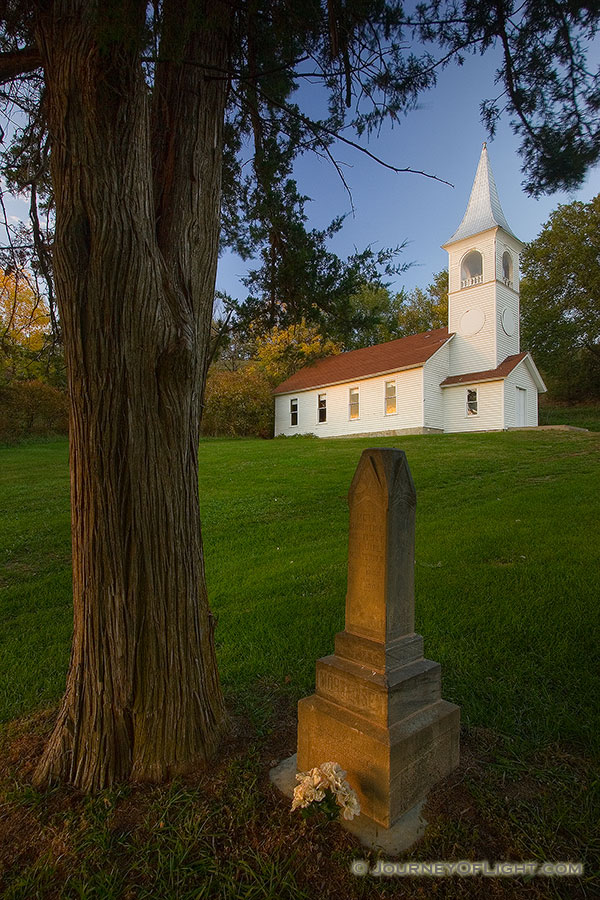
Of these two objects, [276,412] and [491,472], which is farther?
[276,412]

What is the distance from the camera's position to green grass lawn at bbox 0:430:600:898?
195 centimetres

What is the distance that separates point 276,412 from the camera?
92.6 ft

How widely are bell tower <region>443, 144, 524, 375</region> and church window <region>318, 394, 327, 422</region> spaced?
22.0 feet

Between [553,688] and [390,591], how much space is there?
1.56m

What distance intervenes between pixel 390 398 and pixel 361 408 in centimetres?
176

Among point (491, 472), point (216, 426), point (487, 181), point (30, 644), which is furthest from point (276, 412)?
point (30, 644)

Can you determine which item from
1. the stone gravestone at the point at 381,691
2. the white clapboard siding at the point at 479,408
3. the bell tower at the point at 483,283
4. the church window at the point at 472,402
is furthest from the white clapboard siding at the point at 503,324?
the stone gravestone at the point at 381,691

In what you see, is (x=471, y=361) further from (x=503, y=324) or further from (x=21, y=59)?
(x=21, y=59)

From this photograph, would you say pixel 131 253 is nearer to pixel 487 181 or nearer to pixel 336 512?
pixel 336 512

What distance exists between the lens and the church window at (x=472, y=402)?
20.4m

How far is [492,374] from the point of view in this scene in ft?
64.0

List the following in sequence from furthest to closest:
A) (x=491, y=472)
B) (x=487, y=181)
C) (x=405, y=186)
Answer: (x=487, y=181) < (x=491, y=472) < (x=405, y=186)

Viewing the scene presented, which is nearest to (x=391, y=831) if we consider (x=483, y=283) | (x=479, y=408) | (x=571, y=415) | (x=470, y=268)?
(x=479, y=408)

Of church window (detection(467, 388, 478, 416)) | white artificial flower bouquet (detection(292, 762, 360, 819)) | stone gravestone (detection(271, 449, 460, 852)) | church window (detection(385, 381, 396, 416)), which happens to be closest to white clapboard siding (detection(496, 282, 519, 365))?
church window (detection(467, 388, 478, 416))
